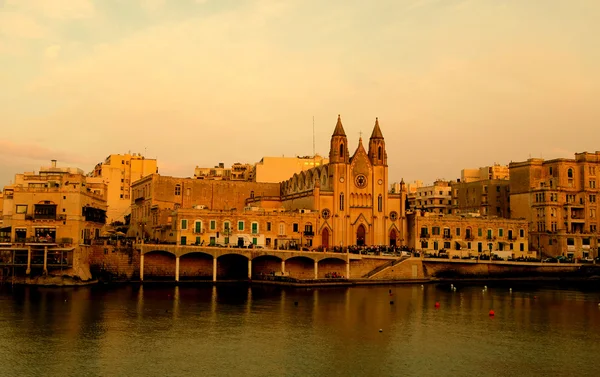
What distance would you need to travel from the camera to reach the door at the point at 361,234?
11175cm

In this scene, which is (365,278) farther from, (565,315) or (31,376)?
(31,376)

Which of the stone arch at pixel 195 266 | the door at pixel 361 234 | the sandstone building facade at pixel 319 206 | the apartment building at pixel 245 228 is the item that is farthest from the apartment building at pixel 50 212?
the door at pixel 361 234

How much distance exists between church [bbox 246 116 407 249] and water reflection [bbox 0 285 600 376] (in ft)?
89.1

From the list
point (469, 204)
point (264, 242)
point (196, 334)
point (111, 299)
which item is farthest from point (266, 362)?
point (469, 204)

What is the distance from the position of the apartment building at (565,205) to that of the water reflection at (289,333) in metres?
37.0

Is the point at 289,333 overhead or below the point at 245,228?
below

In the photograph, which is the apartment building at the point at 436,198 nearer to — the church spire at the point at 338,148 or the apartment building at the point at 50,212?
the church spire at the point at 338,148

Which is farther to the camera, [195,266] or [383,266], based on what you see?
[383,266]

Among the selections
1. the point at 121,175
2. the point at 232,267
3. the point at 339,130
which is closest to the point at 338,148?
the point at 339,130

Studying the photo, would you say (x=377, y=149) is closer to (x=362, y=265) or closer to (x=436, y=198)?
(x=362, y=265)

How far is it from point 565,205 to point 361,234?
35.9 m

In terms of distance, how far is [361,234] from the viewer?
112 meters

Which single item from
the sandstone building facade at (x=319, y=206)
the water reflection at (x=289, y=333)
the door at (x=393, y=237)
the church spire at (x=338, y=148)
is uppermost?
the church spire at (x=338, y=148)

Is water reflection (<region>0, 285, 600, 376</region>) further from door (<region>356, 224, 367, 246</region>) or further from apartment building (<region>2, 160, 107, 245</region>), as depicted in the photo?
door (<region>356, 224, 367, 246</region>)
